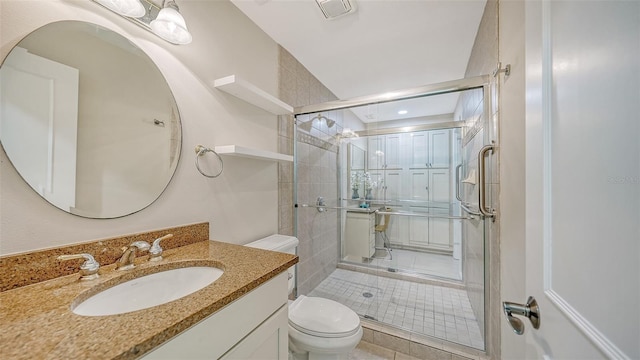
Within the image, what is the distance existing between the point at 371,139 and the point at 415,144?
0.54 m

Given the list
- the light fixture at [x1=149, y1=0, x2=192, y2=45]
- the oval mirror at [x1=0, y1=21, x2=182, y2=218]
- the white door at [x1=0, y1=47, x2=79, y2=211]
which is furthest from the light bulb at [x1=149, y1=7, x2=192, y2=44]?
the white door at [x1=0, y1=47, x2=79, y2=211]

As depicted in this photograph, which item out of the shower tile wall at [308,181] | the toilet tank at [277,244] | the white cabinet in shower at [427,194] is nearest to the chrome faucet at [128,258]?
the toilet tank at [277,244]

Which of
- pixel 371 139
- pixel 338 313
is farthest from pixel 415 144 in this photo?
pixel 338 313

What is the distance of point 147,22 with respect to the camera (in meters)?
1.08

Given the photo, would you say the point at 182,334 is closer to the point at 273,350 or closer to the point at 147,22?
the point at 273,350

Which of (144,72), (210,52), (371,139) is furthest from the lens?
(371,139)

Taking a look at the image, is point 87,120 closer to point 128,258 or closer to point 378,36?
point 128,258

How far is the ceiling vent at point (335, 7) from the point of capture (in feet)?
4.90

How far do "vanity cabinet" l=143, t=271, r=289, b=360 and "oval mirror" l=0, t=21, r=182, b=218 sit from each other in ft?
2.35

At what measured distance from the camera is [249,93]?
1492 mm

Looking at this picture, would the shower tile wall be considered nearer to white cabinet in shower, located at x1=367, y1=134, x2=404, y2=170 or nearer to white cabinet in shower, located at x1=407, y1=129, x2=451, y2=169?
white cabinet in shower, located at x1=367, y1=134, x2=404, y2=170

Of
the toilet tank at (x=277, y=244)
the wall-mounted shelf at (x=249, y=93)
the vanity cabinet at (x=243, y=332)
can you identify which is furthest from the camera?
the toilet tank at (x=277, y=244)

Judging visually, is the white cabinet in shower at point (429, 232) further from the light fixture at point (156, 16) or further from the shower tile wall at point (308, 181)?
the light fixture at point (156, 16)

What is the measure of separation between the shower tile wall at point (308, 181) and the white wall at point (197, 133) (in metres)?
0.15
